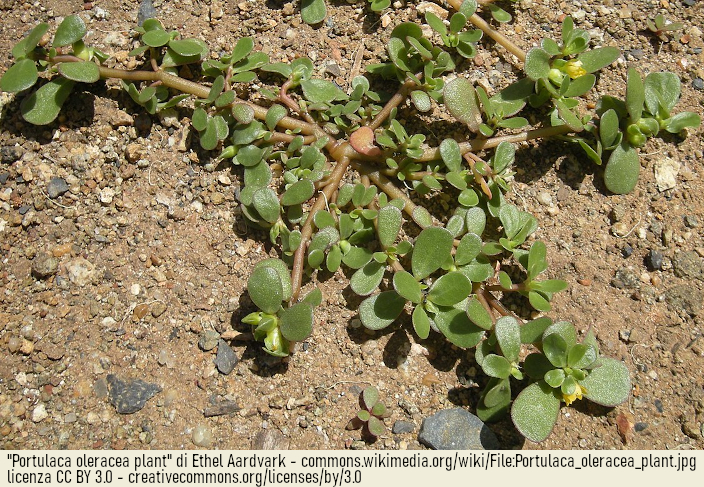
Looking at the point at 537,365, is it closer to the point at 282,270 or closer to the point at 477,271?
the point at 477,271

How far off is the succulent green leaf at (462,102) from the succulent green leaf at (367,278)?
735mm

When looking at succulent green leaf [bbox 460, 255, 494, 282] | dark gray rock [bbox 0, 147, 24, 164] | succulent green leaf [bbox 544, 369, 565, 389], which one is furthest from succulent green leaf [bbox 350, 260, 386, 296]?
dark gray rock [bbox 0, 147, 24, 164]

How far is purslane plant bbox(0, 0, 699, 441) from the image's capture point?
7.23 feet

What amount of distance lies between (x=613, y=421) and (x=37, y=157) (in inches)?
106

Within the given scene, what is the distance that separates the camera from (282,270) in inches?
90.8

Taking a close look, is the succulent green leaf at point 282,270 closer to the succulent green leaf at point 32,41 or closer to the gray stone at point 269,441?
the gray stone at point 269,441

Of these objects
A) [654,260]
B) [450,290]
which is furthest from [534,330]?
[654,260]

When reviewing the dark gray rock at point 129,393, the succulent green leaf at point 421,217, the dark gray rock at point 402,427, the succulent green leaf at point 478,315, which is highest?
the succulent green leaf at point 421,217

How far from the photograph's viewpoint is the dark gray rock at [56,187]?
8.39 ft

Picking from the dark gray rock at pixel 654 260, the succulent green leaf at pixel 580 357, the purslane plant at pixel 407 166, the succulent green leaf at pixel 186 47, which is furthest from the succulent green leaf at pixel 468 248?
the succulent green leaf at pixel 186 47

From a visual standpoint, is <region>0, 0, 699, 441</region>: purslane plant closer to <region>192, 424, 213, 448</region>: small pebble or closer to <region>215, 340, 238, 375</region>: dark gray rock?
<region>215, 340, 238, 375</region>: dark gray rock

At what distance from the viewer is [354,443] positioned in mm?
2277

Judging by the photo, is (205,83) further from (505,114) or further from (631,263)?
(631,263)

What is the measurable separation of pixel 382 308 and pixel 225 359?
2.21 ft
